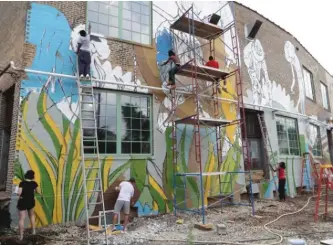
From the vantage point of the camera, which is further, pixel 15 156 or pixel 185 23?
pixel 185 23

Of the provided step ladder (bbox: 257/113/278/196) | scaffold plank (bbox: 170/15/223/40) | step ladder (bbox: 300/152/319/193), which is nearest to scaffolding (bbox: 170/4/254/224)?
scaffold plank (bbox: 170/15/223/40)

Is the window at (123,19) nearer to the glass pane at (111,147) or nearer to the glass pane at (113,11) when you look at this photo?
the glass pane at (113,11)

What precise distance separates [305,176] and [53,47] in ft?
42.2

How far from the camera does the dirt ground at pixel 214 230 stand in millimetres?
6293

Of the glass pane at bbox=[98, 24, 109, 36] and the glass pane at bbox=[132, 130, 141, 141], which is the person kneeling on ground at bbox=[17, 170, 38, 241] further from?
the glass pane at bbox=[98, 24, 109, 36]

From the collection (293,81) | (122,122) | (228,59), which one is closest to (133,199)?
(122,122)

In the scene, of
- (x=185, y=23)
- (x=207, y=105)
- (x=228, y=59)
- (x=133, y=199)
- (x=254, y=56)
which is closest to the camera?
(x=133, y=199)

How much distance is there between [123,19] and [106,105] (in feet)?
10.1

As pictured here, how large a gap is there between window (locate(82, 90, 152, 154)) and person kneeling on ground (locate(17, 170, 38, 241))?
1.76 m

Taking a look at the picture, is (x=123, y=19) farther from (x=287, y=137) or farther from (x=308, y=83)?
(x=308, y=83)

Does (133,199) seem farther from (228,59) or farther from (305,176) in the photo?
(305,176)

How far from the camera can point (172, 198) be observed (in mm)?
9297

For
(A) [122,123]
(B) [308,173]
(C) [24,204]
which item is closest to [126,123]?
(A) [122,123]

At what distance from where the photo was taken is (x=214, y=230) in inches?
285
